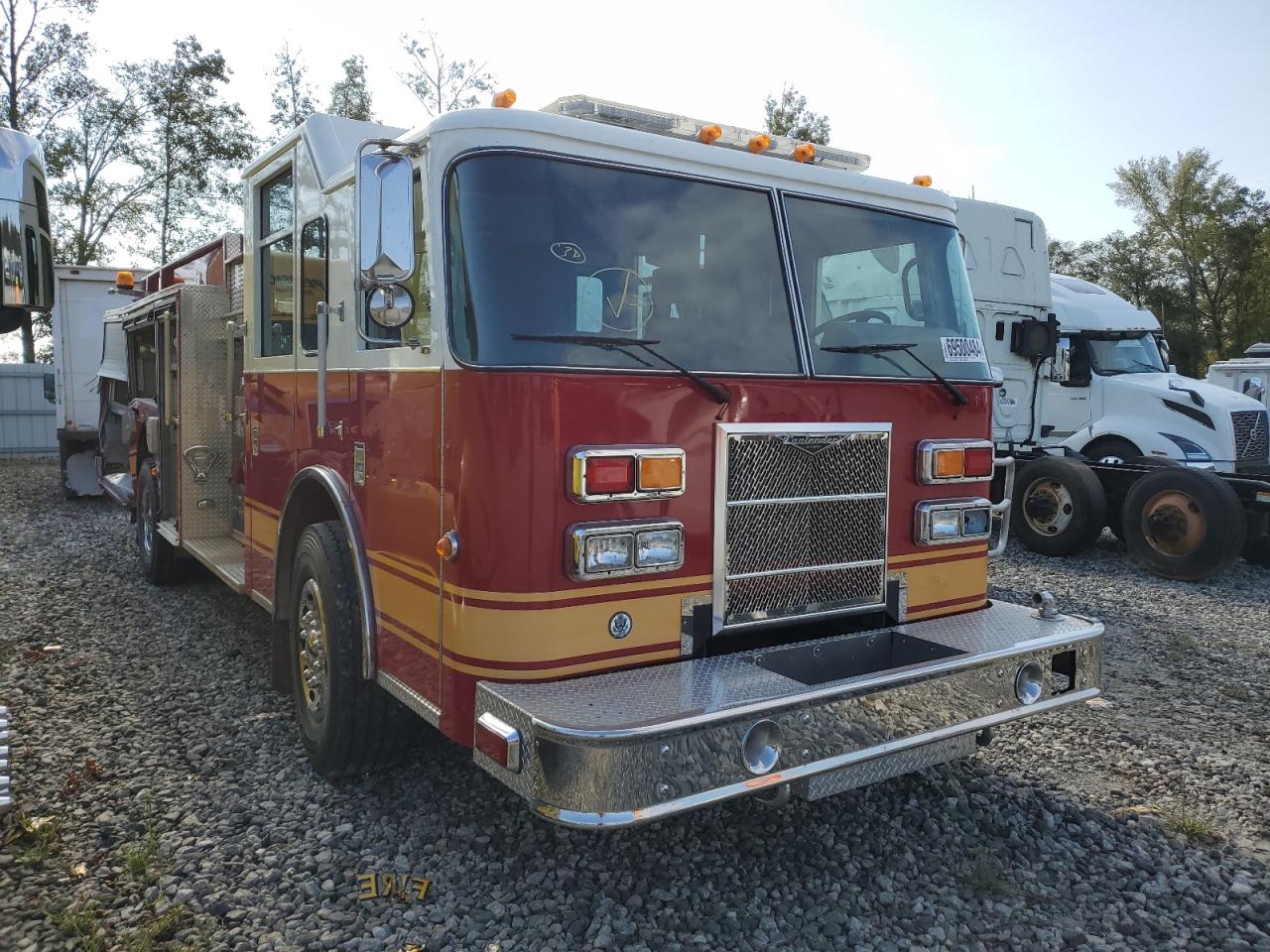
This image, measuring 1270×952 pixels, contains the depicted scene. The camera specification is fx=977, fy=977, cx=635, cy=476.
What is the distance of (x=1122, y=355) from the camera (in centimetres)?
1067

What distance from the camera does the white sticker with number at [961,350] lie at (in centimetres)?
384

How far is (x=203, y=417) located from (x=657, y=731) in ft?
16.1

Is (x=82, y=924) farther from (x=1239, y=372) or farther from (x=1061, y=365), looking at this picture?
(x=1239, y=372)

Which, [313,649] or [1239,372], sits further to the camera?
[1239,372]


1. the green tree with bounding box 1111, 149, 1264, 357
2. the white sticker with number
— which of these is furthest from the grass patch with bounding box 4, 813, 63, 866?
the green tree with bounding box 1111, 149, 1264, 357

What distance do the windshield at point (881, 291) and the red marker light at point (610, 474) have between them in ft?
2.94

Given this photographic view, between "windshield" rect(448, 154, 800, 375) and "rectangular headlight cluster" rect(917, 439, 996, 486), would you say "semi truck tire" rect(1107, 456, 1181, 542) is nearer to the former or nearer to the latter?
"rectangular headlight cluster" rect(917, 439, 996, 486)

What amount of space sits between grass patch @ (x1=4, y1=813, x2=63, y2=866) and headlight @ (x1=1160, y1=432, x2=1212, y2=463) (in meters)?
9.93

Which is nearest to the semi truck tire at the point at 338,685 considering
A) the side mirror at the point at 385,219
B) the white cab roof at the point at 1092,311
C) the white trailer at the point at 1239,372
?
the side mirror at the point at 385,219

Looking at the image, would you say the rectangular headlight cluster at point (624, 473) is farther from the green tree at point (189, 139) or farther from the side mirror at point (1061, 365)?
the green tree at point (189, 139)

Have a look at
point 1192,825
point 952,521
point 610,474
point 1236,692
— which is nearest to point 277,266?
point 610,474

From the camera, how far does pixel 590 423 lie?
2.89 m

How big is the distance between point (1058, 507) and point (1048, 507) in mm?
99

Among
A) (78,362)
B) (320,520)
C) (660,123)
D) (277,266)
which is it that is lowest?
(320,520)
